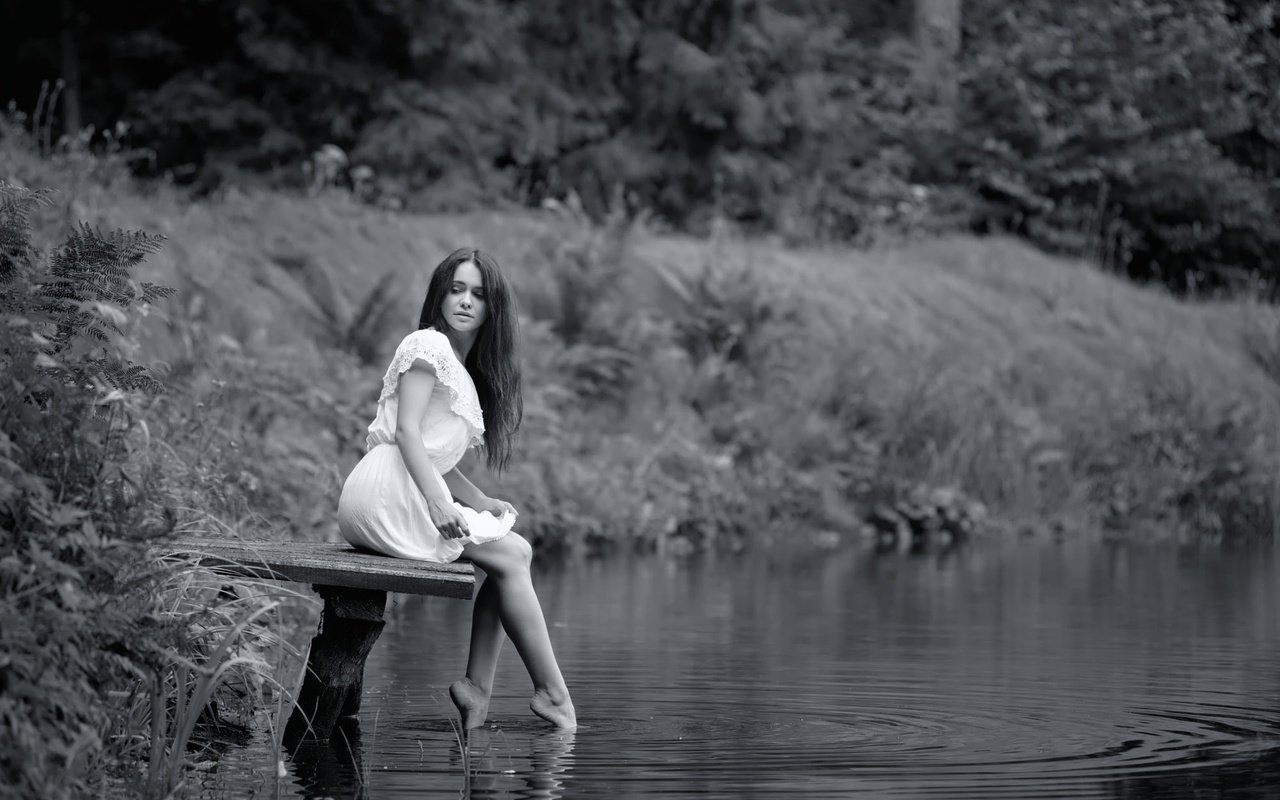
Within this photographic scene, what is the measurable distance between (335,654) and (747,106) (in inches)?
708

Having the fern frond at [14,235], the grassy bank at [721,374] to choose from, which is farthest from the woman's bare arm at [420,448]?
the grassy bank at [721,374]

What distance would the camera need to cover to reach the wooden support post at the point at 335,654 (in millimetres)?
5520

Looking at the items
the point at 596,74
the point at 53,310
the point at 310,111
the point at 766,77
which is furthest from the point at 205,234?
the point at 53,310

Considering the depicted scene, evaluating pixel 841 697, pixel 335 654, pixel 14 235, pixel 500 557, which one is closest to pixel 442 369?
pixel 500 557

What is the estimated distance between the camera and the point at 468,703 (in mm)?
5910

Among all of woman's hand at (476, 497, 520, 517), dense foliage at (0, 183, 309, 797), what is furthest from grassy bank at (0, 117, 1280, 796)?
dense foliage at (0, 183, 309, 797)

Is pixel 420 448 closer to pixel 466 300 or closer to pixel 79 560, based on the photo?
pixel 466 300

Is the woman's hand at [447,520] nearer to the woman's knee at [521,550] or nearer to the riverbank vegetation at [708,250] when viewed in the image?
the woman's knee at [521,550]

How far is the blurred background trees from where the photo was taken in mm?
21031

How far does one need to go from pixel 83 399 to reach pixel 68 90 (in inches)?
674

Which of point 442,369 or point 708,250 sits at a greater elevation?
point 708,250

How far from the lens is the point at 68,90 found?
67.3ft

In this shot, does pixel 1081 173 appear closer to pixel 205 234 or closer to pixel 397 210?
pixel 397 210

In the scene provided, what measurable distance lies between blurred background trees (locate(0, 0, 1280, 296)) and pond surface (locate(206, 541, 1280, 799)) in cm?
968
